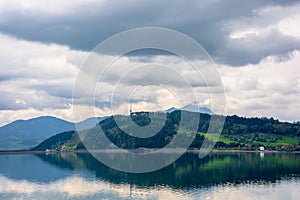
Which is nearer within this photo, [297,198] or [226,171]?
[297,198]

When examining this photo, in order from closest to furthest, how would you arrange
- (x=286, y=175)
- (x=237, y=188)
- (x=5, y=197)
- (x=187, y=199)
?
(x=187, y=199) → (x=5, y=197) → (x=237, y=188) → (x=286, y=175)

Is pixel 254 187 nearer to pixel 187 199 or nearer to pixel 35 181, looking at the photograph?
pixel 187 199

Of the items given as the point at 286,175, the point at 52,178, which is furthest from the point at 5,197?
the point at 286,175

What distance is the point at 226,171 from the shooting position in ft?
438

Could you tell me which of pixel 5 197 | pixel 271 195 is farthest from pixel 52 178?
pixel 271 195

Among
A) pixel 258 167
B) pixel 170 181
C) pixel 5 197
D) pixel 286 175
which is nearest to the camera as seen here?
pixel 5 197

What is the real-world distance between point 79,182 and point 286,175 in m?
58.9

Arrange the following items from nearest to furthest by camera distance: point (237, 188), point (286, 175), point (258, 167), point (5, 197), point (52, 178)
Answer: point (5, 197) → point (237, 188) → point (286, 175) → point (52, 178) → point (258, 167)

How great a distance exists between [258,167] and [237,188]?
51.2 meters

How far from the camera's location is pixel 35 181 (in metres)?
122

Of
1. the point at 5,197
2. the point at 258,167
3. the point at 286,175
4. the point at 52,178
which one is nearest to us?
the point at 5,197

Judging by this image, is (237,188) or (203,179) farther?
(203,179)

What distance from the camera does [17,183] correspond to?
11875 cm

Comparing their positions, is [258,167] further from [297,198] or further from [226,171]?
[297,198]
